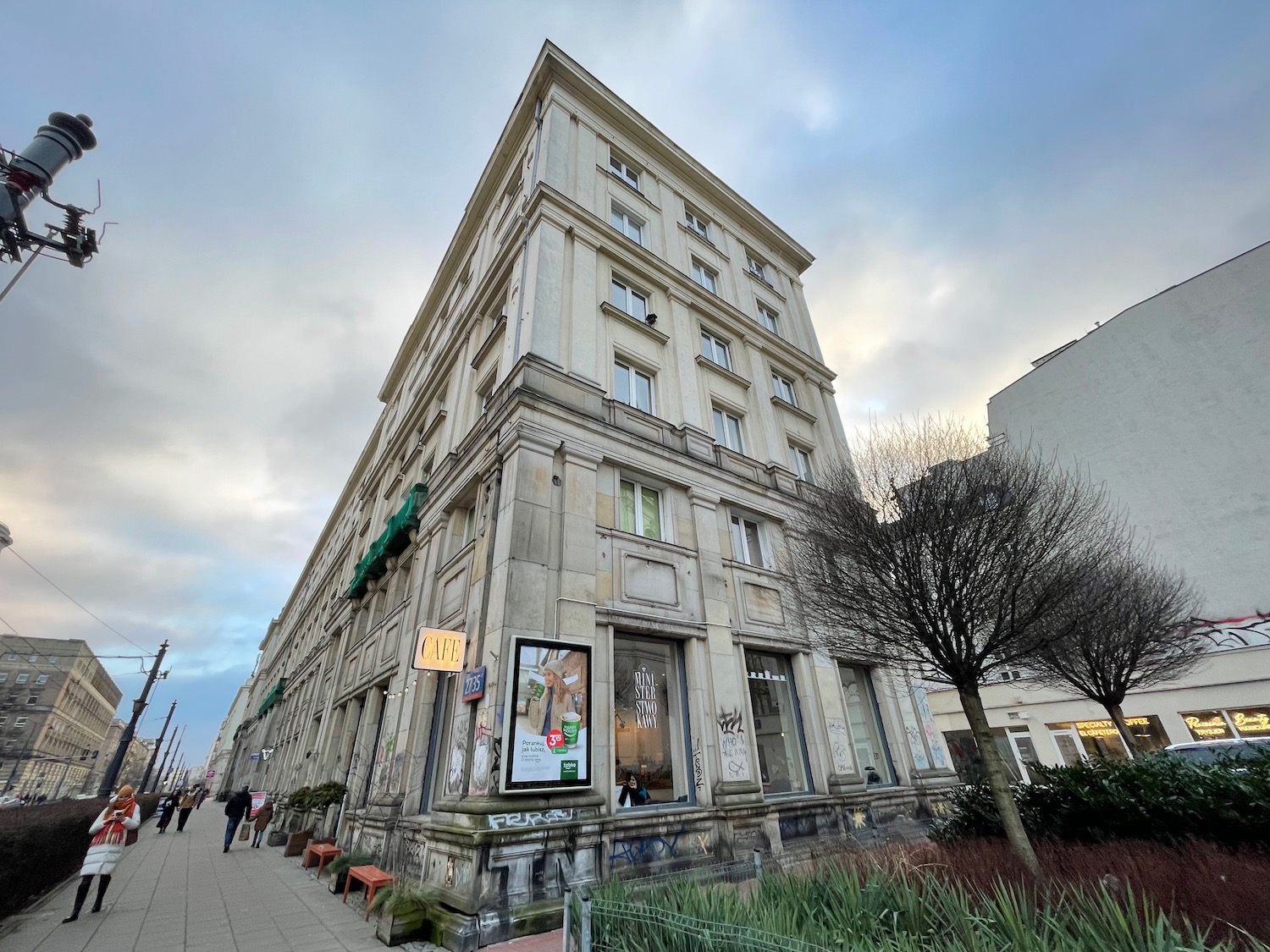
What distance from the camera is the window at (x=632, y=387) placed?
45.6 feet

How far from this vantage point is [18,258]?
345 inches

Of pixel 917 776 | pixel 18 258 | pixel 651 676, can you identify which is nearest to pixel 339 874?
pixel 651 676

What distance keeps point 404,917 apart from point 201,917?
14.4ft

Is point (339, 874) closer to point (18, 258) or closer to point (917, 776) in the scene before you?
point (18, 258)

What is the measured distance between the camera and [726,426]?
16297 millimetres

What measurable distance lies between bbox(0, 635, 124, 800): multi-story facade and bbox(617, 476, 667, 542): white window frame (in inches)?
3050

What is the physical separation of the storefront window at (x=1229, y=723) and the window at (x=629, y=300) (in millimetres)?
29954

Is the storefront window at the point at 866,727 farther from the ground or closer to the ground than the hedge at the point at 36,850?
farther from the ground

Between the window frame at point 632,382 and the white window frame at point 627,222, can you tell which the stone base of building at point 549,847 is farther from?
the white window frame at point 627,222

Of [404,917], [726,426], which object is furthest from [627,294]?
[404,917]

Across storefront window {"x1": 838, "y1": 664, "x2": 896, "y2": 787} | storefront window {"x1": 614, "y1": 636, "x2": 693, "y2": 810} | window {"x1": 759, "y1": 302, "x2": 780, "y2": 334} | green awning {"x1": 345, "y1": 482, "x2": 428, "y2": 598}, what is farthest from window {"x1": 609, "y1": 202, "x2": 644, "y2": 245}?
storefront window {"x1": 838, "y1": 664, "x2": 896, "y2": 787}

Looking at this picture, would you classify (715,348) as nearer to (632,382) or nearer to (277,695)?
(632,382)

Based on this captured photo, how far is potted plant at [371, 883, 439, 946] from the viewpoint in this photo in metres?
6.98

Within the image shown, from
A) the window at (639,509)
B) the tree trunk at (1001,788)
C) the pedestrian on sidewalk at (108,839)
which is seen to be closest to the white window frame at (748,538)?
the window at (639,509)
